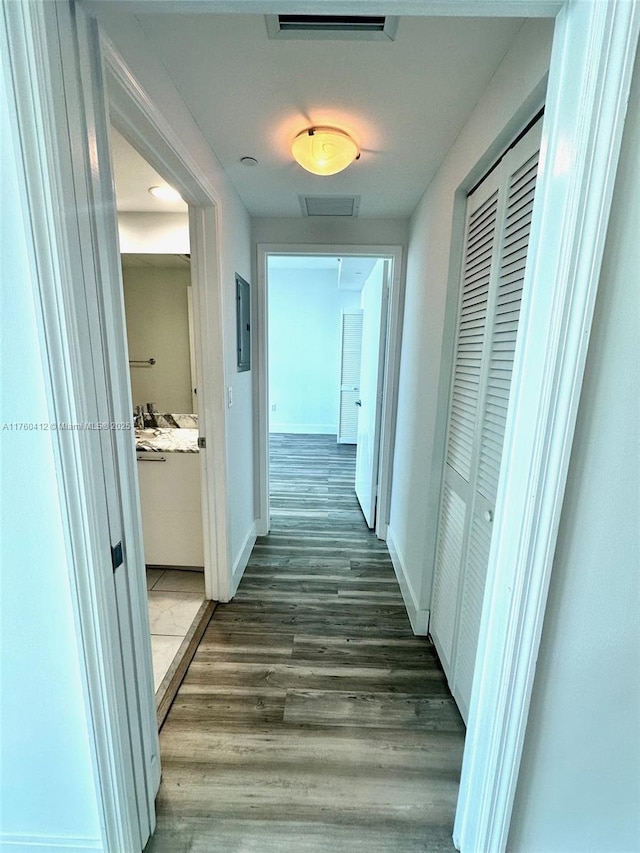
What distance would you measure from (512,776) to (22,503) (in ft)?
4.39

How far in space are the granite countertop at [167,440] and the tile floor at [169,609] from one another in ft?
2.68

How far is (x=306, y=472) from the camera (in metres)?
4.34

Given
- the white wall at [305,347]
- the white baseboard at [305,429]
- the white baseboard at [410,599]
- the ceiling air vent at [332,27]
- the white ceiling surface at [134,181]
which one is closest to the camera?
the ceiling air vent at [332,27]

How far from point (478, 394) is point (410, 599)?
132 centimetres

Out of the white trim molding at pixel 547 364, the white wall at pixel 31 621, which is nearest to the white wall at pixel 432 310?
the white trim molding at pixel 547 364

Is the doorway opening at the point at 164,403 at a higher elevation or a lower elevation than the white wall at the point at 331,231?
lower

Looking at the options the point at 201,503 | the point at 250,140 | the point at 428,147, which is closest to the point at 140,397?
the point at 201,503

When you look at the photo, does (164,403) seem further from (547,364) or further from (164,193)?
(547,364)

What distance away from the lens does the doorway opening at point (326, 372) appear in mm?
2896

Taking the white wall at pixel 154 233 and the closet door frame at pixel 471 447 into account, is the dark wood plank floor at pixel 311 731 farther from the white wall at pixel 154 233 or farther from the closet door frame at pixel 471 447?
the white wall at pixel 154 233

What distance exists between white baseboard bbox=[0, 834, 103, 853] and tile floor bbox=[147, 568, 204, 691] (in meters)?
0.56

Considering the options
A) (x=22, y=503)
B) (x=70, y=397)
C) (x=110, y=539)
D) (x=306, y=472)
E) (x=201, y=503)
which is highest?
(x=70, y=397)

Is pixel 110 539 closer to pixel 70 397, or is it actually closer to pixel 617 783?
pixel 70 397

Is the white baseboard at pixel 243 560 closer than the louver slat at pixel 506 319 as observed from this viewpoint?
No
